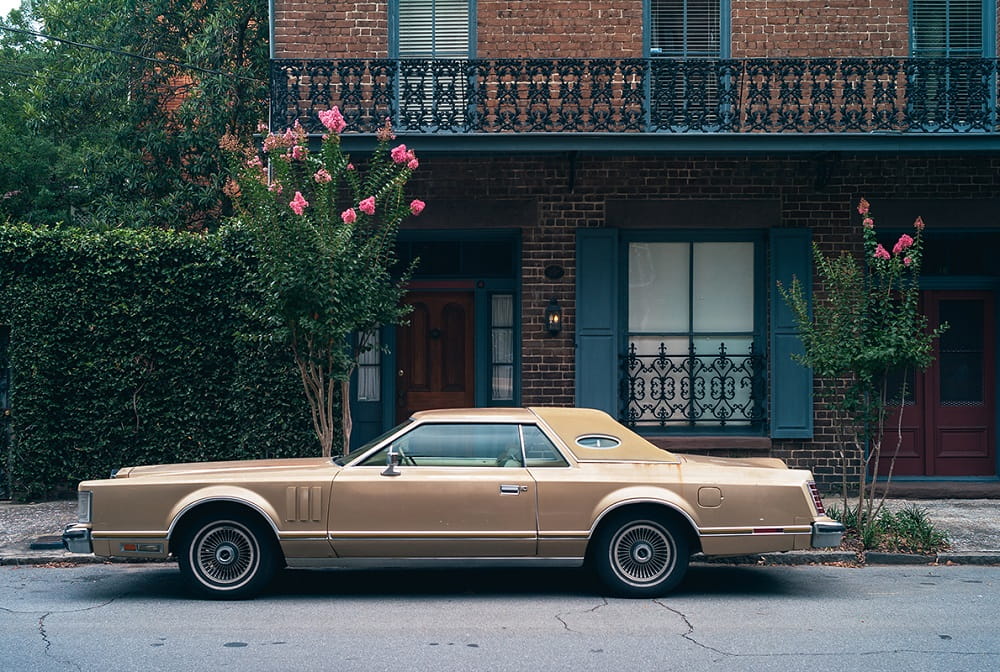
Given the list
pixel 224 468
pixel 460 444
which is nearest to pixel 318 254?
pixel 224 468

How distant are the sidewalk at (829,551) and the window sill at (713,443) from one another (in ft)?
3.26

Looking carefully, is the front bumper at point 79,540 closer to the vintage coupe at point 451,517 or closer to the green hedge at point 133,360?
the vintage coupe at point 451,517

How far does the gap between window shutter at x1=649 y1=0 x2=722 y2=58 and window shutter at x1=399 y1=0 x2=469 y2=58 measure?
2.23m

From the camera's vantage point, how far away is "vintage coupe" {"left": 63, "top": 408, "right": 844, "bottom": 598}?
779 cm

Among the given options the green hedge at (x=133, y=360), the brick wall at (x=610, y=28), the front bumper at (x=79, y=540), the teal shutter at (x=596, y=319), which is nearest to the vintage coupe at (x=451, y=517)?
the front bumper at (x=79, y=540)

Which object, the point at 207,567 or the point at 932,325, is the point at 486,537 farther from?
the point at 932,325

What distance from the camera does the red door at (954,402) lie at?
1316cm

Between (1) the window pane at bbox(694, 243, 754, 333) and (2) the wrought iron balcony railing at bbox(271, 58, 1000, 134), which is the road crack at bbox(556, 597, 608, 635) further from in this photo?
(2) the wrought iron balcony railing at bbox(271, 58, 1000, 134)

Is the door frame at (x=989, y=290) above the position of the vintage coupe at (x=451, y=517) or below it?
above

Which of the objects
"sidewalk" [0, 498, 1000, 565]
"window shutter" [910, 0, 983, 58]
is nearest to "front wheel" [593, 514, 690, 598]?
"sidewalk" [0, 498, 1000, 565]

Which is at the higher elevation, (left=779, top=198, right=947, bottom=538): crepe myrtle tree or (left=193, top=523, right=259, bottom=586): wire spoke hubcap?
(left=779, top=198, right=947, bottom=538): crepe myrtle tree

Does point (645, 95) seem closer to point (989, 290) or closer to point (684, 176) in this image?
point (684, 176)

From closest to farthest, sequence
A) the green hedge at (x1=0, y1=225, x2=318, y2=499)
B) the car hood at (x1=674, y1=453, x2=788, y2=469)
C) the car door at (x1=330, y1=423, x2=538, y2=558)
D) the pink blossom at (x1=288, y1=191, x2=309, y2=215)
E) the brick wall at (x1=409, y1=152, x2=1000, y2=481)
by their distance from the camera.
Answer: the car door at (x1=330, y1=423, x2=538, y2=558), the car hood at (x1=674, y1=453, x2=788, y2=469), the pink blossom at (x1=288, y1=191, x2=309, y2=215), the green hedge at (x1=0, y1=225, x2=318, y2=499), the brick wall at (x1=409, y1=152, x2=1000, y2=481)

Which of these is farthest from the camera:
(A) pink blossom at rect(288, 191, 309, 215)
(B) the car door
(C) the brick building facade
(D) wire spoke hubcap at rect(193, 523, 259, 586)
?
(C) the brick building facade
